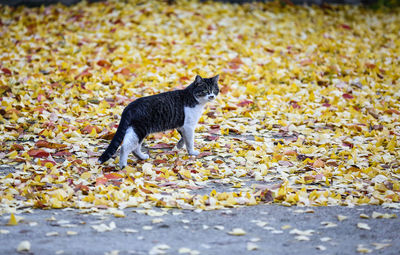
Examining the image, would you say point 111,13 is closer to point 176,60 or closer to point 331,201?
point 176,60

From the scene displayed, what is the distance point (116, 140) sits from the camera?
16.7ft

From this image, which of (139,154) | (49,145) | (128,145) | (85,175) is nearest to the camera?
(85,175)

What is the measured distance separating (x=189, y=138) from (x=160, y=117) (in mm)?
444

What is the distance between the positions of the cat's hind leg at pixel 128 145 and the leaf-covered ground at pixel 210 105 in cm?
13

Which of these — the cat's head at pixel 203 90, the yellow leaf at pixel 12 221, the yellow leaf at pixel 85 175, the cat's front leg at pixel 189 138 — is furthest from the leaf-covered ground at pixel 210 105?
the cat's head at pixel 203 90

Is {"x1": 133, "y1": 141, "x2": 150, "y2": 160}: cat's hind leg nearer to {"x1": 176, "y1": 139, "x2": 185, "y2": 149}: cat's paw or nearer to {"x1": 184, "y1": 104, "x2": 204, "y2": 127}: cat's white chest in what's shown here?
{"x1": 176, "y1": 139, "x2": 185, "y2": 149}: cat's paw

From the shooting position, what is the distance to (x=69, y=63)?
28.5 ft

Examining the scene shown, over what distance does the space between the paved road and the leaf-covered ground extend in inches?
8.1

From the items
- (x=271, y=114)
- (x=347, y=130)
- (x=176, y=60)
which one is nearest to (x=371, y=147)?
(x=347, y=130)

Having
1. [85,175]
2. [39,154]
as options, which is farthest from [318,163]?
[39,154]

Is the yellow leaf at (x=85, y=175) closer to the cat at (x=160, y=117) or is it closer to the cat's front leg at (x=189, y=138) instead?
the cat at (x=160, y=117)

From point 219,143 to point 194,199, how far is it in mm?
1827

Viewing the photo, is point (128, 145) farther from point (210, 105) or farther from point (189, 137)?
point (210, 105)

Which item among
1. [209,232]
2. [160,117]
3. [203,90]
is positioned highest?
Result: [203,90]
